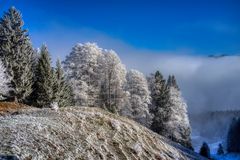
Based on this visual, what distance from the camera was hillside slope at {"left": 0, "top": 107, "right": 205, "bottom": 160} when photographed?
→ 2525cm

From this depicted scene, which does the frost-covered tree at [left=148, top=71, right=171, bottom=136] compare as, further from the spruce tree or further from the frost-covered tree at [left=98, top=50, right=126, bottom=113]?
the spruce tree

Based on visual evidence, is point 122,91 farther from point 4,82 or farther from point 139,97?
point 4,82

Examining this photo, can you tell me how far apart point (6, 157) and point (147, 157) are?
44.5 feet

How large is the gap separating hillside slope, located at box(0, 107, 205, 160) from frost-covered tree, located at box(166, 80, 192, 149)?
44497 millimetres

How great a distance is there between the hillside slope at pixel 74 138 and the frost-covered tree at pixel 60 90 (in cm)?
2330

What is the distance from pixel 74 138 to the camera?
95.7ft

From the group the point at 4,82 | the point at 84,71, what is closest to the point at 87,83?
the point at 84,71

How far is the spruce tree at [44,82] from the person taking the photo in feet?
191

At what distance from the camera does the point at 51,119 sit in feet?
106

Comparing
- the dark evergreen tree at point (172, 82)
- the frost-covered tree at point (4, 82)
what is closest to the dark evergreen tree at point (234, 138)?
the dark evergreen tree at point (172, 82)

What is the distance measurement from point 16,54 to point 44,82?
6452 mm

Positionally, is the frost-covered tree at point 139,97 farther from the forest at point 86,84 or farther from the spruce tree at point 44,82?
the spruce tree at point 44,82

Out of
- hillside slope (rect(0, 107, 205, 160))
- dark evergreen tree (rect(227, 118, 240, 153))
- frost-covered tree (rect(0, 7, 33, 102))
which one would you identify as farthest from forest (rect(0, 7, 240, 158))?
dark evergreen tree (rect(227, 118, 240, 153))

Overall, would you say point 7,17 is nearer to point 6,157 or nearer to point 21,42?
point 21,42
